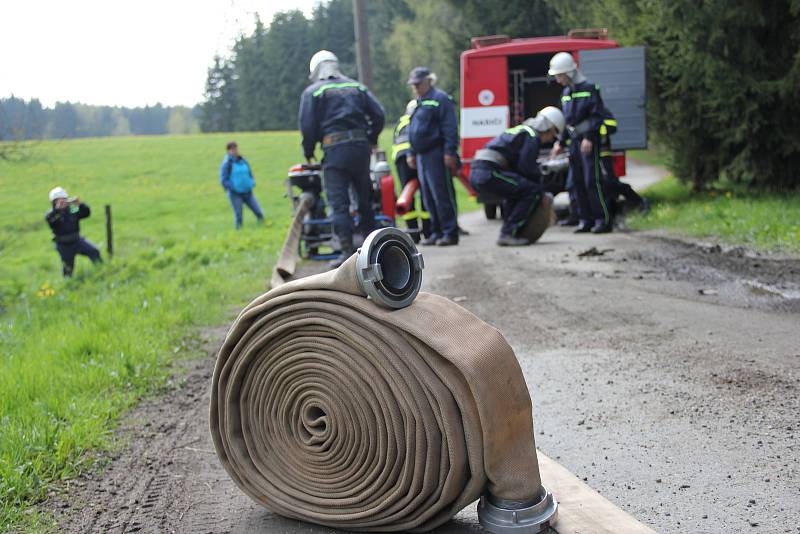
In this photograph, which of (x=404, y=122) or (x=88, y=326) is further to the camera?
(x=404, y=122)

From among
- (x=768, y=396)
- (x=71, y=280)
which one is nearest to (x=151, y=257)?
(x=71, y=280)

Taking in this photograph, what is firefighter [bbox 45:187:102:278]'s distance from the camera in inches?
603

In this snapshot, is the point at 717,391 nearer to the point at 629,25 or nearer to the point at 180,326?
the point at 180,326

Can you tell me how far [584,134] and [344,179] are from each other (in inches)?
156

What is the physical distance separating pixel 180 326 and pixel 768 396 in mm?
4971

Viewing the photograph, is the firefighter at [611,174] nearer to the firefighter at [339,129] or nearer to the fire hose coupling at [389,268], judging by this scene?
the firefighter at [339,129]

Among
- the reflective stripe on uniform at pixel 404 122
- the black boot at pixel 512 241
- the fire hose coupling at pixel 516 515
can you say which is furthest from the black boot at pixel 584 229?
the fire hose coupling at pixel 516 515

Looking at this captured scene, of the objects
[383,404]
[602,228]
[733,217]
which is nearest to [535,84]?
[602,228]

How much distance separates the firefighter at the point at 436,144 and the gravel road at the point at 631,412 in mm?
3774

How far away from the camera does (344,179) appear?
9.77 metres

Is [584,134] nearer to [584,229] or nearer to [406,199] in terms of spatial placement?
[584,229]

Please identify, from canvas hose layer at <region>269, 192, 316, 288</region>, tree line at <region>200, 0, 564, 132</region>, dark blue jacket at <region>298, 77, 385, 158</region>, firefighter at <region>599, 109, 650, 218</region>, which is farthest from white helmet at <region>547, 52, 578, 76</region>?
tree line at <region>200, 0, 564, 132</region>

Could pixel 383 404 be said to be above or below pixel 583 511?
above

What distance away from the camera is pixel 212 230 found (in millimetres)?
23703
